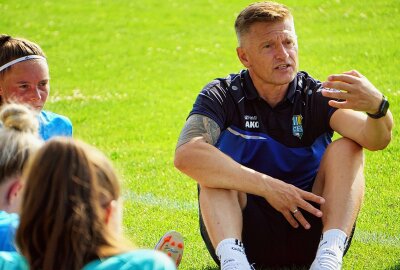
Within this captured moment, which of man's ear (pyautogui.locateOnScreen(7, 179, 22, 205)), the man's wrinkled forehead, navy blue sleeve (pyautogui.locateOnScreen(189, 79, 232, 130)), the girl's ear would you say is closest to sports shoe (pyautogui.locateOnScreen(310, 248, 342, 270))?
navy blue sleeve (pyautogui.locateOnScreen(189, 79, 232, 130))

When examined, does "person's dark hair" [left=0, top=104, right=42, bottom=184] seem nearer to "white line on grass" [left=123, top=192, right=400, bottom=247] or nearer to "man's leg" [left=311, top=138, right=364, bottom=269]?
"man's leg" [left=311, top=138, right=364, bottom=269]

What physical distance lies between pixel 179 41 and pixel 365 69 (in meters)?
4.57

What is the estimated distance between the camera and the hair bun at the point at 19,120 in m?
3.67

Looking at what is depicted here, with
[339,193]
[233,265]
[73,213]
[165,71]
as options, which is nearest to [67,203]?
[73,213]

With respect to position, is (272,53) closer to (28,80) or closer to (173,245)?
(173,245)

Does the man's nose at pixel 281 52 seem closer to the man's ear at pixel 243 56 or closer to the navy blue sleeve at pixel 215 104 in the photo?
the man's ear at pixel 243 56

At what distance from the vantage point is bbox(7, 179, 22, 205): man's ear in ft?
12.2

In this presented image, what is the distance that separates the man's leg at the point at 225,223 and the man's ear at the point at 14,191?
69.4 inches

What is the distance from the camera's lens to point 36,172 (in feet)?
10.3

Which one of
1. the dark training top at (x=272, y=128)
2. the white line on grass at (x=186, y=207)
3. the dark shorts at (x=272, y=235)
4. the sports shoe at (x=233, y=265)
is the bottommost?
the white line on grass at (x=186, y=207)

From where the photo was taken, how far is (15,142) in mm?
3662

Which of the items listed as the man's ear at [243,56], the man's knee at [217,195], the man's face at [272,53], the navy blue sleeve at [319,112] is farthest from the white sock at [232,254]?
the man's ear at [243,56]

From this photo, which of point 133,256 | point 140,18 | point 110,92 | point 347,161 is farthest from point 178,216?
point 140,18

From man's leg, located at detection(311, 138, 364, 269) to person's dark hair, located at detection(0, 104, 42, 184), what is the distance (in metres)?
2.22
